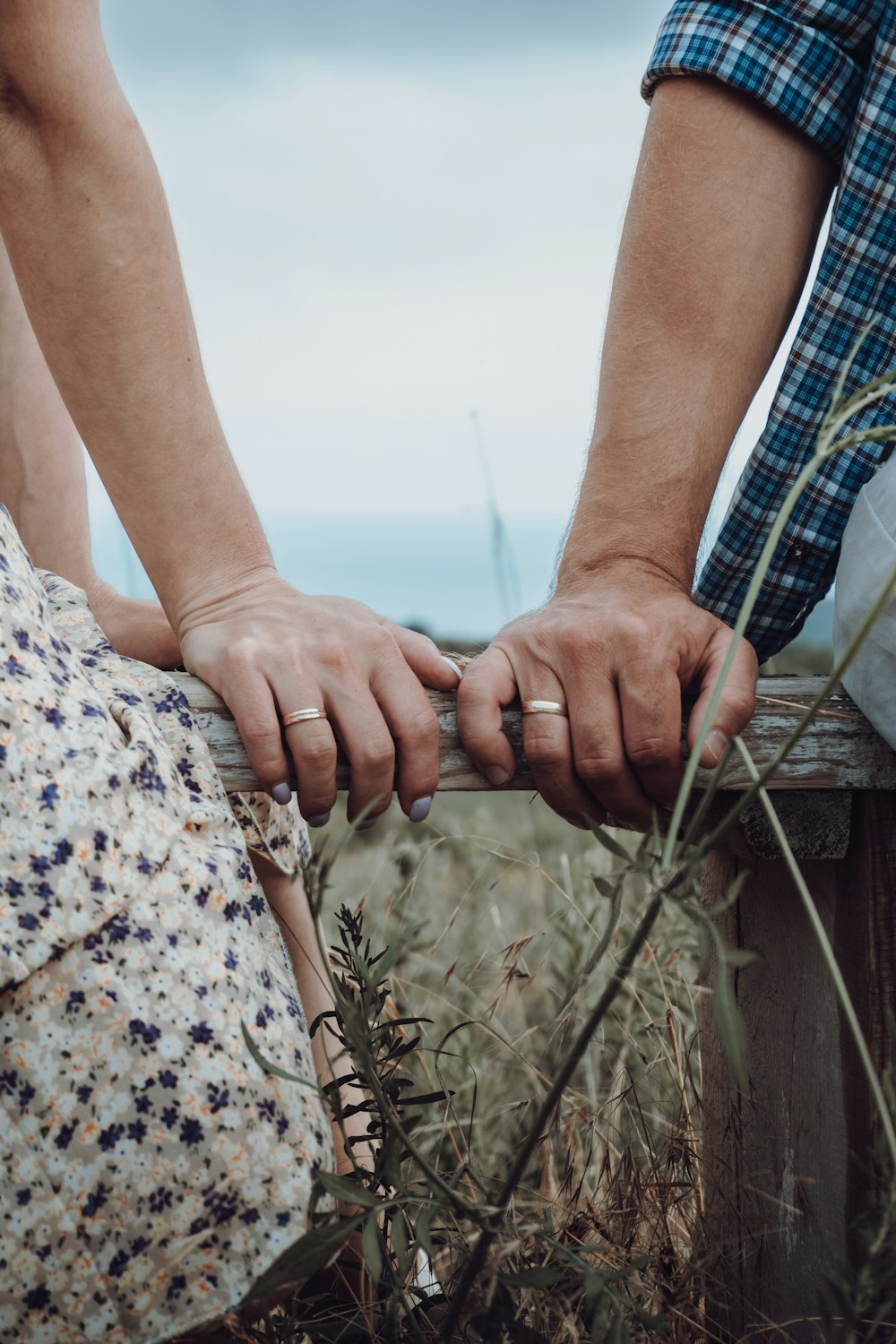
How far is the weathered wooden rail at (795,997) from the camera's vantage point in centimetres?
110

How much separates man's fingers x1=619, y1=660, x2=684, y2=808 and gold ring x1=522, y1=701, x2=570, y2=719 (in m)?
0.05

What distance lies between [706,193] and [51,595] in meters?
0.79

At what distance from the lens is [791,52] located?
1.19m

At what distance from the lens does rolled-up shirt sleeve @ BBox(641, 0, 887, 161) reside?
1187 millimetres

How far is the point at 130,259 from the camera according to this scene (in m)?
1.21

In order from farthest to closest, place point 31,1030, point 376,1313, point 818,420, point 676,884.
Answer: point 818,420
point 376,1313
point 31,1030
point 676,884

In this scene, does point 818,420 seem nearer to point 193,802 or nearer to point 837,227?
point 837,227

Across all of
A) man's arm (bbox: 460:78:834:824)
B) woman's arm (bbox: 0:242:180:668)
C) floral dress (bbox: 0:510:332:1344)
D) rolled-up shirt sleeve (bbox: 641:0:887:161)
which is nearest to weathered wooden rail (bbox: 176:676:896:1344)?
man's arm (bbox: 460:78:834:824)

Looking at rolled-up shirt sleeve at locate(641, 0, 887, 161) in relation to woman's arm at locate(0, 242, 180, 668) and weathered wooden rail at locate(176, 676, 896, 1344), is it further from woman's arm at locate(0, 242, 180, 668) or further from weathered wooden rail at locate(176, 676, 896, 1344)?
woman's arm at locate(0, 242, 180, 668)

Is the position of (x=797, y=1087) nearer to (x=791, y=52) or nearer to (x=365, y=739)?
(x=365, y=739)

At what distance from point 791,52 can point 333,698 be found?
2.61 ft

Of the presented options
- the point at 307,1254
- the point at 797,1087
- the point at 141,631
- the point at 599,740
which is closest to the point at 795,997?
the point at 797,1087

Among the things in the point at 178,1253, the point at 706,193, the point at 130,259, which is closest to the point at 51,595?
the point at 130,259

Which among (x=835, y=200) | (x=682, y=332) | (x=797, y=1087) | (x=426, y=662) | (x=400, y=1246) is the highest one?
(x=835, y=200)
